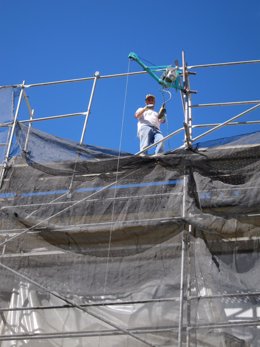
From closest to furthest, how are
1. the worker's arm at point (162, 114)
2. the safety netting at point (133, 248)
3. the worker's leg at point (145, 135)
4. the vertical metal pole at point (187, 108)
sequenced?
the safety netting at point (133, 248) < the vertical metal pole at point (187, 108) < the worker's leg at point (145, 135) < the worker's arm at point (162, 114)

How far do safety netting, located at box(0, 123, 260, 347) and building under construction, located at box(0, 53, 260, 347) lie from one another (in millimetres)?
11

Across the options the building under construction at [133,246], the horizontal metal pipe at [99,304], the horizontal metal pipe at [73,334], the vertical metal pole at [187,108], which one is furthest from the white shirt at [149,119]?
the horizontal metal pipe at [73,334]

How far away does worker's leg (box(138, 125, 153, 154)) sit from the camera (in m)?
6.94

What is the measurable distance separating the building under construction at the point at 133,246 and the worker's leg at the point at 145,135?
2.55 feet

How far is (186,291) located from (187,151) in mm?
1666

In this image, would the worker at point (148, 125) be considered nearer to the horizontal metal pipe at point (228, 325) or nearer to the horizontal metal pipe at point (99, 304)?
the horizontal metal pipe at point (99, 304)

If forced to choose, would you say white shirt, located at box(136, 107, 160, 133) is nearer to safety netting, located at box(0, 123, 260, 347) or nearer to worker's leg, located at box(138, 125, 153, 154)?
worker's leg, located at box(138, 125, 153, 154)

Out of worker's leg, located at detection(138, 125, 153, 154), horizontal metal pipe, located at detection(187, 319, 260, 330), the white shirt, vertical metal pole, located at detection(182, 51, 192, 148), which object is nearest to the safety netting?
horizontal metal pipe, located at detection(187, 319, 260, 330)

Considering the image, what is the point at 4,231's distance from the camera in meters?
5.89

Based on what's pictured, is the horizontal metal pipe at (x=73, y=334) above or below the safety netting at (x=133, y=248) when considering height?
below

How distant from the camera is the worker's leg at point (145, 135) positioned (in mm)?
6936

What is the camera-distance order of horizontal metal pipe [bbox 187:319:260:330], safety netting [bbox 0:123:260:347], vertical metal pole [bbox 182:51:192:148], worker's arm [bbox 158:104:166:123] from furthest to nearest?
worker's arm [bbox 158:104:166:123] → vertical metal pole [bbox 182:51:192:148] → safety netting [bbox 0:123:260:347] → horizontal metal pipe [bbox 187:319:260:330]

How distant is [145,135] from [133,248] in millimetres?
2010

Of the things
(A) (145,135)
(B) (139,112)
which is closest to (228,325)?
(A) (145,135)
